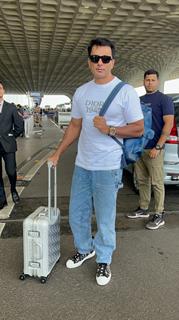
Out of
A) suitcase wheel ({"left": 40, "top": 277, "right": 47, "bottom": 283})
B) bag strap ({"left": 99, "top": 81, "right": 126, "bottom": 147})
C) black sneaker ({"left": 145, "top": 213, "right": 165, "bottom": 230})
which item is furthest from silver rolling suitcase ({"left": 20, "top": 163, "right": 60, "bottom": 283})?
black sneaker ({"left": 145, "top": 213, "right": 165, "bottom": 230})

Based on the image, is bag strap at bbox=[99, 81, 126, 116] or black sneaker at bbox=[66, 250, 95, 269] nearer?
bag strap at bbox=[99, 81, 126, 116]

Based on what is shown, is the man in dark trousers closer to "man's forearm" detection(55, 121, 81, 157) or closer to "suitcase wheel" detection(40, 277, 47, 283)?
"man's forearm" detection(55, 121, 81, 157)

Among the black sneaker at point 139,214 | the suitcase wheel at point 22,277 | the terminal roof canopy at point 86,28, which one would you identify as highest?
the terminal roof canopy at point 86,28

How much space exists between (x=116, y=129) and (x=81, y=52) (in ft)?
71.9

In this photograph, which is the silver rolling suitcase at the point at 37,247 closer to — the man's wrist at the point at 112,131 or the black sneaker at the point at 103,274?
the black sneaker at the point at 103,274

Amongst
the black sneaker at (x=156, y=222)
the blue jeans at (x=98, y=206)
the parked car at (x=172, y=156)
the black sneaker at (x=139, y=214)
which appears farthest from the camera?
the parked car at (x=172, y=156)

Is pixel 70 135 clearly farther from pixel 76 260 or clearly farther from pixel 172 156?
pixel 172 156

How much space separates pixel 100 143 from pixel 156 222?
1.88 metres

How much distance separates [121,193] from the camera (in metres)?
6.45

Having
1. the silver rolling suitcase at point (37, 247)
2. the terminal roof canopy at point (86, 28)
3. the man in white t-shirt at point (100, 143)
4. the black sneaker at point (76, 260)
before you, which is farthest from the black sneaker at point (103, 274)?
the terminal roof canopy at point (86, 28)

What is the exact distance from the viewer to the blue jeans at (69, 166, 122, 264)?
121 inches

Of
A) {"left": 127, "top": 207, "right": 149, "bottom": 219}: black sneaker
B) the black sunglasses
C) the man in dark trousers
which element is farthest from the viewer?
the man in dark trousers

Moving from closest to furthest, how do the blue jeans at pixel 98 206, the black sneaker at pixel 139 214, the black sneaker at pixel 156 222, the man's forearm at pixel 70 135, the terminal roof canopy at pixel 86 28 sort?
the blue jeans at pixel 98 206, the man's forearm at pixel 70 135, the black sneaker at pixel 156 222, the black sneaker at pixel 139 214, the terminal roof canopy at pixel 86 28

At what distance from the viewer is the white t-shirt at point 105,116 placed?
2945mm
